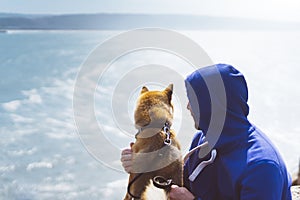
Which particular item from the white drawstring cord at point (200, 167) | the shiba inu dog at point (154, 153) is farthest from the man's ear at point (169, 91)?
the white drawstring cord at point (200, 167)

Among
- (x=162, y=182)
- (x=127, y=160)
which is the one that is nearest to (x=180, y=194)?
(x=162, y=182)

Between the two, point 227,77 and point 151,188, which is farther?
point 151,188

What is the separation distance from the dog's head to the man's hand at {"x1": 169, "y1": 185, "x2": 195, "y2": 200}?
443 millimetres

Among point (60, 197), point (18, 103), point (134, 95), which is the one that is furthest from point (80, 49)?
point (134, 95)

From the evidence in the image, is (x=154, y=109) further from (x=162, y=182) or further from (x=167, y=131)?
(x=162, y=182)

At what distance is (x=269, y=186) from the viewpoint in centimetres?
217

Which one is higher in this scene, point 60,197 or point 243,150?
point 243,150

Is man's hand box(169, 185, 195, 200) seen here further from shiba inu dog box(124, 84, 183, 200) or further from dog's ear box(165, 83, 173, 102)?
dog's ear box(165, 83, 173, 102)

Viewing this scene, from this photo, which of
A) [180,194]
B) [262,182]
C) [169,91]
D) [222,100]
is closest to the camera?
[262,182]

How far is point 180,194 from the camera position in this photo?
8.17 ft

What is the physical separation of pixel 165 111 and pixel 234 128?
575mm

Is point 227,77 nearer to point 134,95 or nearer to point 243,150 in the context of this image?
point 243,150

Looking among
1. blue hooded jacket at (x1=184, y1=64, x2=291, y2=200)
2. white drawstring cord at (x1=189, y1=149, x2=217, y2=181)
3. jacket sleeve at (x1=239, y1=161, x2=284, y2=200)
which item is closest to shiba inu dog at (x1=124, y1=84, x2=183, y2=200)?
white drawstring cord at (x1=189, y1=149, x2=217, y2=181)

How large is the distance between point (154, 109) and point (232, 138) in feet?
2.02
